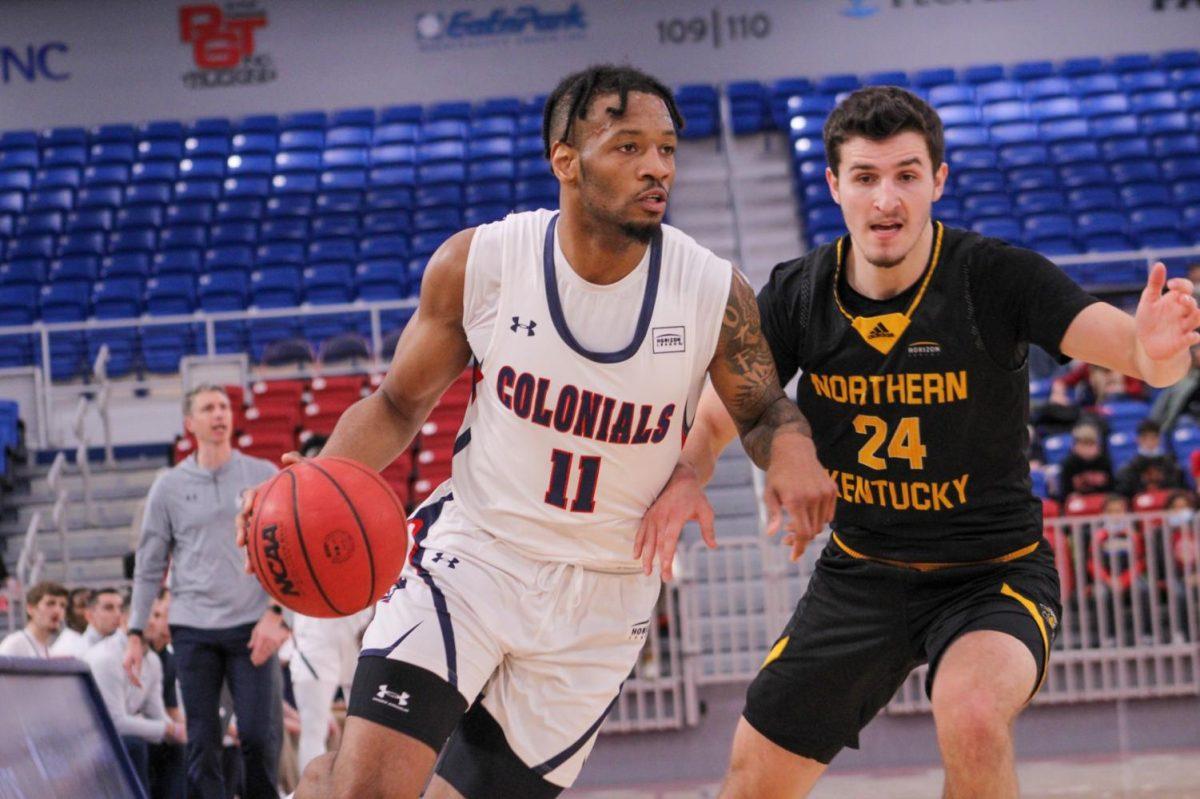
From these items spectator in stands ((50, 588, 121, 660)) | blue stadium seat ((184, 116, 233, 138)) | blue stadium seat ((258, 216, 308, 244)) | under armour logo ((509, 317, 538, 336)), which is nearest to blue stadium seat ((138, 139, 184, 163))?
blue stadium seat ((184, 116, 233, 138))

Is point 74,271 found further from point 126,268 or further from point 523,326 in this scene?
point 523,326

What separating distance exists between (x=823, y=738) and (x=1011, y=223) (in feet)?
43.2

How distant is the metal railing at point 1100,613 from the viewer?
948 centimetres

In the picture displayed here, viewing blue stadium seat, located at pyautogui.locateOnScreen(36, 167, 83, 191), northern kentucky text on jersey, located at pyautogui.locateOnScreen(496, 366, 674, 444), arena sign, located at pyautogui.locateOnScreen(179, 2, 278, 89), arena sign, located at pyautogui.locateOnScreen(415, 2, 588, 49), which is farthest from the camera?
arena sign, located at pyautogui.locateOnScreen(179, 2, 278, 89)

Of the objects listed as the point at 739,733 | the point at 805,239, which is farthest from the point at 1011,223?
the point at 739,733

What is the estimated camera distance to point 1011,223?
53.4ft

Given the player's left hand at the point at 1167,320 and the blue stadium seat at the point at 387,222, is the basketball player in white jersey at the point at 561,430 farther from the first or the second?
the blue stadium seat at the point at 387,222

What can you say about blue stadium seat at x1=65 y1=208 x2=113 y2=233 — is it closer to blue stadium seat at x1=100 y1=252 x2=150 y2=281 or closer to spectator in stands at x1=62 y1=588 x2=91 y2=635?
blue stadium seat at x1=100 y1=252 x2=150 y2=281

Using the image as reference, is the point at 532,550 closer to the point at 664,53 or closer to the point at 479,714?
the point at 479,714

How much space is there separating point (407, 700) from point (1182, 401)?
9.68 meters

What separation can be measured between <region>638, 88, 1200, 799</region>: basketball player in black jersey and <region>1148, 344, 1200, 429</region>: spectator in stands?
837cm

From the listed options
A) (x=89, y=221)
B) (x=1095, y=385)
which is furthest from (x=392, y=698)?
(x=89, y=221)

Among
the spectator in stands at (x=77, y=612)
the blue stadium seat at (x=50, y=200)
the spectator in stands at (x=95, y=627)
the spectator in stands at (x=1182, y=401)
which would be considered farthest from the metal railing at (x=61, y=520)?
the spectator in stands at (x=1182, y=401)

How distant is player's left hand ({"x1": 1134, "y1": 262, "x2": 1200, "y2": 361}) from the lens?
3436mm
